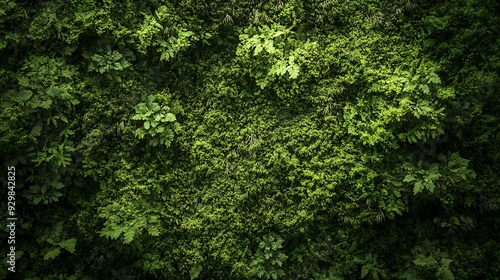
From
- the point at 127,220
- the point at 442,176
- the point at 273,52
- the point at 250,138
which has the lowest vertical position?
the point at 127,220

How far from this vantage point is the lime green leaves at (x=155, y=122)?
6.18 m

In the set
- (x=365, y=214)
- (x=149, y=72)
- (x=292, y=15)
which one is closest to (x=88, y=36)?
(x=149, y=72)

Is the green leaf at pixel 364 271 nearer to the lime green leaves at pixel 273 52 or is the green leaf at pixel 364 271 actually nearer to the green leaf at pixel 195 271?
the green leaf at pixel 195 271

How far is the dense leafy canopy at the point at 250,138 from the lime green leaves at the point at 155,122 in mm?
25

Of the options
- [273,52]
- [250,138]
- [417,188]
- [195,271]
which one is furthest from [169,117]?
[417,188]

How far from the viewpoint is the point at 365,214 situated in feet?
20.1

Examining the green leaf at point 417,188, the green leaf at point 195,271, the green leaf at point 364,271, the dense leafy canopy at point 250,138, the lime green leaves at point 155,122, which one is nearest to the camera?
the green leaf at point 417,188

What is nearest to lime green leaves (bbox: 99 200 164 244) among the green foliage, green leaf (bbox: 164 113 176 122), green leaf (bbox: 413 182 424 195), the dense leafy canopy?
the dense leafy canopy

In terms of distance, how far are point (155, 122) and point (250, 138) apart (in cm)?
174

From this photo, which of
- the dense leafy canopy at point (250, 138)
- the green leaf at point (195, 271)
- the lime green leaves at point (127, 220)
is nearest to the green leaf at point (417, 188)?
the dense leafy canopy at point (250, 138)

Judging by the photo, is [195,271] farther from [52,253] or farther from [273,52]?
[273,52]

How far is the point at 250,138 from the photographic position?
6.50 metres

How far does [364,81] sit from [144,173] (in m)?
4.31

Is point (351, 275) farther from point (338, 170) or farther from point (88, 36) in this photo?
point (88, 36)
